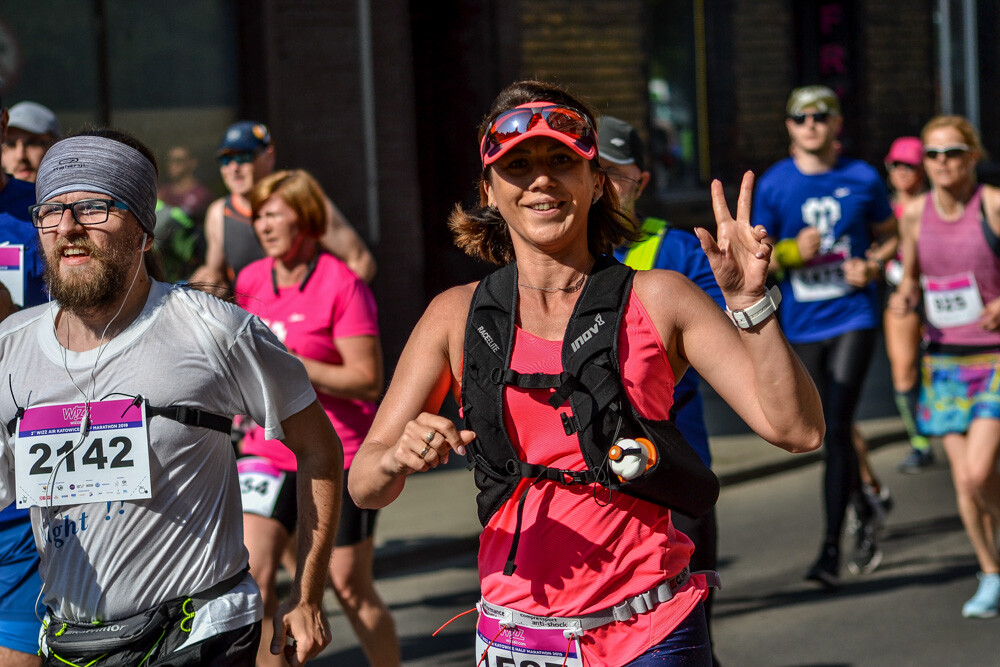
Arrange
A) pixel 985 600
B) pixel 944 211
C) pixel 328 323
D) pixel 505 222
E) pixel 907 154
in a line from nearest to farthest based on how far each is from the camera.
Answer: pixel 505 222 → pixel 328 323 → pixel 985 600 → pixel 944 211 → pixel 907 154

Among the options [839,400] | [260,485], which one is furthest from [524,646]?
[839,400]

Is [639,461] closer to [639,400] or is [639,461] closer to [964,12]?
[639,400]

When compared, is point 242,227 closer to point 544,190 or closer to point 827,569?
point 827,569

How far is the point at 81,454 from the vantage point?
2.98 metres

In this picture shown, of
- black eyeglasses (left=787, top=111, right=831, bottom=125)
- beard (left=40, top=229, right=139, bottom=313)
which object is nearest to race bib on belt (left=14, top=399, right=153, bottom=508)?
beard (left=40, top=229, right=139, bottom=313)

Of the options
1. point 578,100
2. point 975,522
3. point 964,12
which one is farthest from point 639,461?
point 964,12

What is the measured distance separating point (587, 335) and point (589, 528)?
399mm

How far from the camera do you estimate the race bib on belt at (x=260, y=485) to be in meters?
4.88

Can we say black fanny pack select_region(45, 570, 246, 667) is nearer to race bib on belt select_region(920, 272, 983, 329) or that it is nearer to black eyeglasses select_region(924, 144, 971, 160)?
race bib on belt select_region(920, 272, 983, 329)

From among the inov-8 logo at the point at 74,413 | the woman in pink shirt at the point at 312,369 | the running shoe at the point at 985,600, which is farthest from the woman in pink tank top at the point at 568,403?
the running shoe at the point at 985,600

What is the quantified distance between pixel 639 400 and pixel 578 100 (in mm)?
730

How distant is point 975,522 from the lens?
643 centimetres

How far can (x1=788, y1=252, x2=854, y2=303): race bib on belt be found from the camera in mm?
7195

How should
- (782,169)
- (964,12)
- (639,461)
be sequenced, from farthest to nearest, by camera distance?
(964,12)
(782,169)
(639,461)
